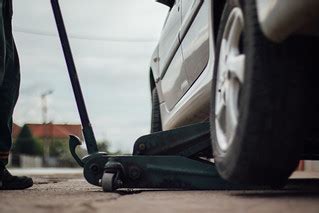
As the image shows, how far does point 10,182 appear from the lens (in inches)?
135

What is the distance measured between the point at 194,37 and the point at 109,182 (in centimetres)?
99

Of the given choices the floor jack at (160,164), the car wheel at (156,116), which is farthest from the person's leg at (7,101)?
the car wheel at (156,116)

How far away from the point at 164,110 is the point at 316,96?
8.55ft

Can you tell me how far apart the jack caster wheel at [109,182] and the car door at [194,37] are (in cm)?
78

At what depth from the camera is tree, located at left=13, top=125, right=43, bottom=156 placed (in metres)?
48.5

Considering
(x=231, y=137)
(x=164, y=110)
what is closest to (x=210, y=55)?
(x=231, y=137)

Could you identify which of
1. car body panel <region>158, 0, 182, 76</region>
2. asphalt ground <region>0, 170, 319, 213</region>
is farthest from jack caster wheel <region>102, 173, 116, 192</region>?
car body panel <region>158, 0, 182, 76</region>

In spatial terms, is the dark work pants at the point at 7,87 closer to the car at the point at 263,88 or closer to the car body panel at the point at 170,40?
the car body panel at the point at 170,40

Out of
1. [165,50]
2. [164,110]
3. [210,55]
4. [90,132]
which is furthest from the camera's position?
[164,110]

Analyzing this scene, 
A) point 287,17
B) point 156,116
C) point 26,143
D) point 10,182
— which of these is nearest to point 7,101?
point 10,182

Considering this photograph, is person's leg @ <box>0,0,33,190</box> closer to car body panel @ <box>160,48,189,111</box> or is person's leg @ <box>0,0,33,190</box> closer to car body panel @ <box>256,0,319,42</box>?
car body panel @ <box>160,48,189,111</box>

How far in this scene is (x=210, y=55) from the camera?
287cm

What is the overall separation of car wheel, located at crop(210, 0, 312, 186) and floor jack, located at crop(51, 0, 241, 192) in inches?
30.0

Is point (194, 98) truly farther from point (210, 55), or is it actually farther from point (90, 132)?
point (90, 132)
